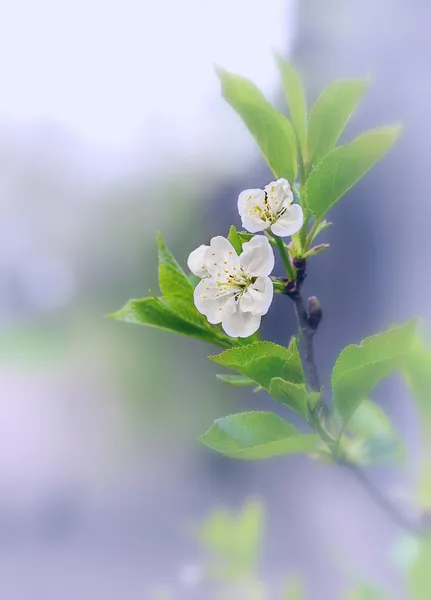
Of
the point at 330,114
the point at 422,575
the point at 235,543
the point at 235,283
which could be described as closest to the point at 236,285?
the point at 235,283

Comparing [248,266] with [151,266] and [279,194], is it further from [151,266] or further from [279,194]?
[151,266]

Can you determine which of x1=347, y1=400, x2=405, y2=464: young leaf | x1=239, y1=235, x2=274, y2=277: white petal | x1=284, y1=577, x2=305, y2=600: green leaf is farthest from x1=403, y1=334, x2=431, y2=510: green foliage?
x1=284, y1=577, x2=305, y2=600: green leaf

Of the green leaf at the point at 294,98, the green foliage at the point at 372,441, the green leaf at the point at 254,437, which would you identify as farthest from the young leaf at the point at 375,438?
the green leaf at the point at 294,98

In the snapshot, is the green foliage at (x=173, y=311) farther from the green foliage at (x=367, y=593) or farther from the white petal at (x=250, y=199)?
the green foliage at (x=367, y=593)

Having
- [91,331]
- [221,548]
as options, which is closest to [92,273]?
[91,331]

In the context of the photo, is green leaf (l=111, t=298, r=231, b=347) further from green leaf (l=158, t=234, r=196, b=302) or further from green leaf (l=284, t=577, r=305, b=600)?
green leaf (l=284, t=577, r=305, b=600)
